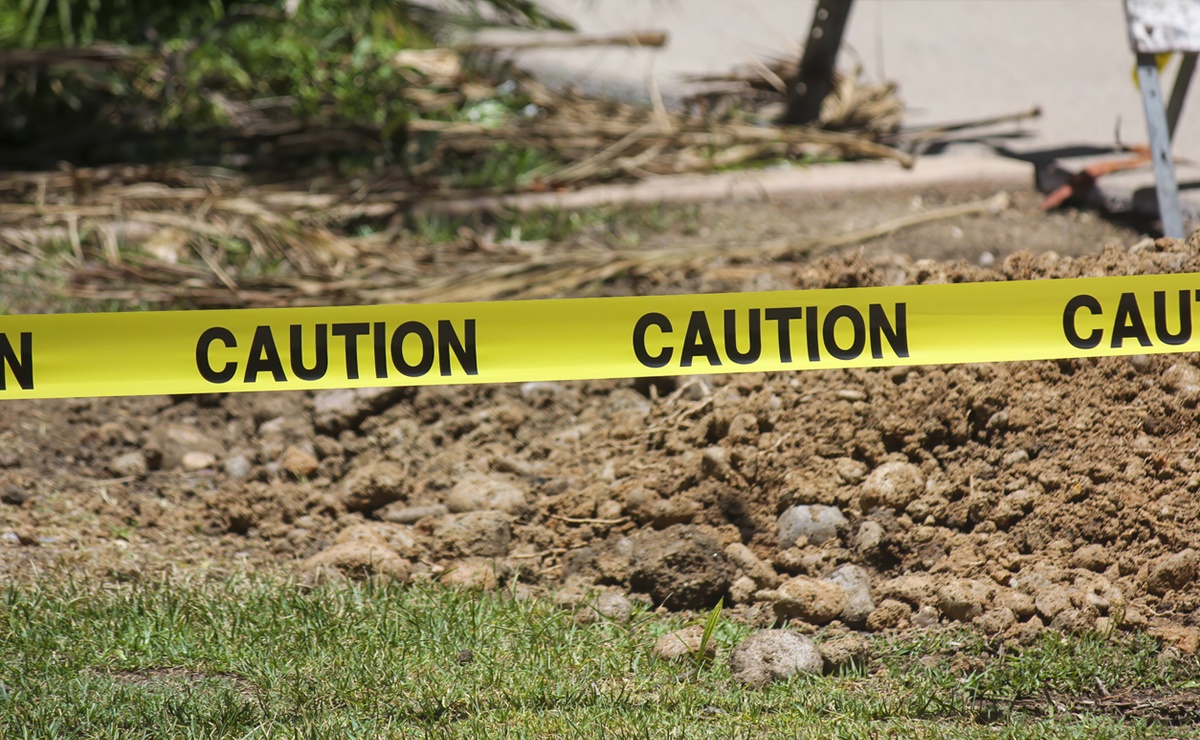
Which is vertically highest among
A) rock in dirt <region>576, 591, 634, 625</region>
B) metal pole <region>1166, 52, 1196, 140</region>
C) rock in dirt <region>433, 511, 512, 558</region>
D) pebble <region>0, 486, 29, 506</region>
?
metal pole <region>1166, 52, 1196, 140</region>

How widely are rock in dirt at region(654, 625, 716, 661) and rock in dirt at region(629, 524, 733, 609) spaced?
0.19 metres

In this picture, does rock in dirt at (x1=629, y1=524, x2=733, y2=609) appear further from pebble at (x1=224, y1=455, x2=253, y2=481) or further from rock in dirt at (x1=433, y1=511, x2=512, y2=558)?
pebble at (x1=224, y1=455, x2=253, y2=481)

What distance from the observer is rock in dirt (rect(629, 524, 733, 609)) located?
10.9 feet

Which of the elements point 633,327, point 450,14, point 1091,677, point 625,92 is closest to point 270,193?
point 450,14

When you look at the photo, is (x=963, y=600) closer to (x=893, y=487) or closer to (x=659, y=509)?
(x=893, y=487)

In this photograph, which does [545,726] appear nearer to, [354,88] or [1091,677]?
[1091,677]

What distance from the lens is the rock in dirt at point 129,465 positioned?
4.02m

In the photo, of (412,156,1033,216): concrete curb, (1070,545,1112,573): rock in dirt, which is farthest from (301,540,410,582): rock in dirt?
(412,156,1033,216): concrete curb

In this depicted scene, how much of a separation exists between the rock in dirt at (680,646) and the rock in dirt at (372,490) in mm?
1130

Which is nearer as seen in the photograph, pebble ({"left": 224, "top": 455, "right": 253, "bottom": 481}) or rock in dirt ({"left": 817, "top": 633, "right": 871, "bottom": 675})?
rock in dirt ({"left": 817, "top": 633, "right": 871, "bottom": 675})

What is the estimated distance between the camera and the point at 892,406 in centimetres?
369

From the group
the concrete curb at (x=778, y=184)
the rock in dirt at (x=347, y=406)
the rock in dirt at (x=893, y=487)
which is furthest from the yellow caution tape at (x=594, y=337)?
the concrete curb at (x=778, y=184)

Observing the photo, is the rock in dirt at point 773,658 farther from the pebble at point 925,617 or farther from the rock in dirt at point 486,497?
the rock in dirt at point 486,497

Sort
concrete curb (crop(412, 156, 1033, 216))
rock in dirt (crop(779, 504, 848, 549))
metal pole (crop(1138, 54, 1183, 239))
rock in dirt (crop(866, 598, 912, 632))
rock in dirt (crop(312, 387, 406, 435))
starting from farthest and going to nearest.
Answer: concrete curb (crop(412, 156, 1033, 216))
metal pole (crop(1138, 54, 1183, 239))
rock in dirt (crop(312, 387, 406, 435))
rock in dirt (crop(779, 504, 848, 549))
rock in dirt (crop(866, 598, 912, 632))
